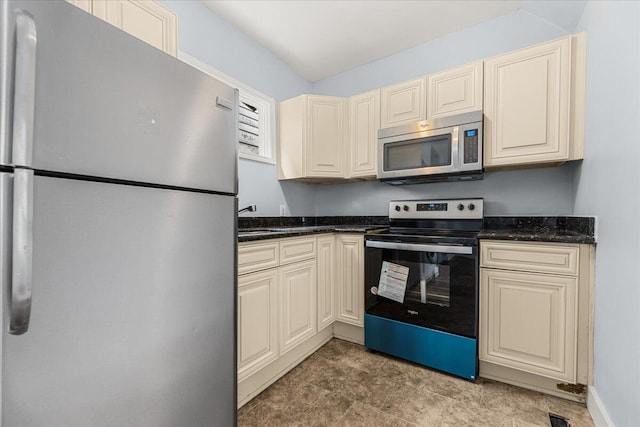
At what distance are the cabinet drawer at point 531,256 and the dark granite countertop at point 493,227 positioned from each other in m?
0.05

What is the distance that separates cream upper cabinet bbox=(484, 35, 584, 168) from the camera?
1.77 m

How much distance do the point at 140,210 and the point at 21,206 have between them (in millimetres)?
247

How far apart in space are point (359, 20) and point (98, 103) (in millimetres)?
2217

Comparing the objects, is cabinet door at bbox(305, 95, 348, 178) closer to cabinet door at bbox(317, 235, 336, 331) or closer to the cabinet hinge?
cabinet door at bbox(317, 235, 336, 331)

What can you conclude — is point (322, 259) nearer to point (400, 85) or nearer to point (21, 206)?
point (400, 85)

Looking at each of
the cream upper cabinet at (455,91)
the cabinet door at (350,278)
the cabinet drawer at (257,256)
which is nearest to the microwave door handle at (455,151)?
the cream upper cabinet at (455,91)

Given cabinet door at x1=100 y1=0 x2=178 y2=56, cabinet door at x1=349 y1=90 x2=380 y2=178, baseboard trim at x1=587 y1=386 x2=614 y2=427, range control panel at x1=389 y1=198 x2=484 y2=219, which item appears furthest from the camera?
cabinet door at x1=349 y1=90 x2=380 y2=178

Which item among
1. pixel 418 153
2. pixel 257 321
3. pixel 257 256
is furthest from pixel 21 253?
pixel 418 153

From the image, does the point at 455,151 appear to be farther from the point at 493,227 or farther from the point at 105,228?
the point at 105,228

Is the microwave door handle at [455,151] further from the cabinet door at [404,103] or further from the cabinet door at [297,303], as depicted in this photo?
the cabinet door at [297,303]

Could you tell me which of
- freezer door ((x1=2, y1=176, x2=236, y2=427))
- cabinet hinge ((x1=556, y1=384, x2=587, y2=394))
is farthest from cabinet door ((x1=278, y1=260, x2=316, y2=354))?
cabinet hinge ((x1=556, y1=384, x2=587, y2=394))

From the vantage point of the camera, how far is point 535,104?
186 centimetres

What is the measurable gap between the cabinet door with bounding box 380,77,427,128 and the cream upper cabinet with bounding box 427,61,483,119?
55 mm

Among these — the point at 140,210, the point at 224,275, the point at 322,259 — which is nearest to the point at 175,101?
the point at 140,210
